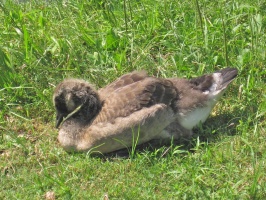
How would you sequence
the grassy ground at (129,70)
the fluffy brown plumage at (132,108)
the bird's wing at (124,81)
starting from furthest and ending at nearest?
the bird's wing at (124,81) → the fluffy brown plumage at (132,108) → the grassy ground at (129,70)

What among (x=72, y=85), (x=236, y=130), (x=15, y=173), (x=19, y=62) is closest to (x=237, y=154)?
(x=236, y=130)

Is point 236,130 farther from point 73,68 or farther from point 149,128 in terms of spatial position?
point 73,68

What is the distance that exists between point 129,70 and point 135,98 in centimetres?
105

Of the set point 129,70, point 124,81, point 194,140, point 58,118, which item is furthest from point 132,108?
point 129,70

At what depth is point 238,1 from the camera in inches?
296

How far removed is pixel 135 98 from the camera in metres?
5.88

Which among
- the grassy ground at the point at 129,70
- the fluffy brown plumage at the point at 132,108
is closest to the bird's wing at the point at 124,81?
the fluffy brown plumage at the point at 132,108

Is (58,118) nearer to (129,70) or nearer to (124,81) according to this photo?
(124,81)

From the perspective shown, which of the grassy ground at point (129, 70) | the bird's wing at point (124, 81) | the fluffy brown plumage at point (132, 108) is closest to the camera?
the grassy ground at point (129, 70)

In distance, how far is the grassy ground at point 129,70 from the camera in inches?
214

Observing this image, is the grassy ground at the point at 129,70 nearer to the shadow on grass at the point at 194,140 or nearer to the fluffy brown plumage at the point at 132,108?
the shadow on grass at the point at 194,140

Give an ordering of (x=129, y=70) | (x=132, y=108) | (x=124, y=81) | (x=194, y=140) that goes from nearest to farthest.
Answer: (x=132, y=108) → (x=194, y=140) → (x=124, y=81) → (x=129, y=70)

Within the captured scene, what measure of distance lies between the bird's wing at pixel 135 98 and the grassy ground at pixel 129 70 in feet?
1.43

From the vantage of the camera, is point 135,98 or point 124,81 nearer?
point 135,98
